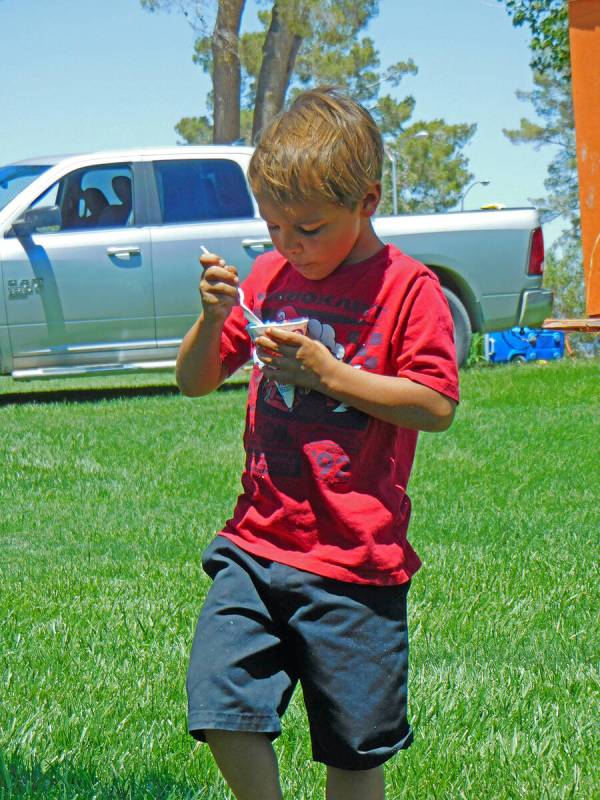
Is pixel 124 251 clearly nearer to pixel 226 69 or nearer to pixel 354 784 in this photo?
pixel 354 784

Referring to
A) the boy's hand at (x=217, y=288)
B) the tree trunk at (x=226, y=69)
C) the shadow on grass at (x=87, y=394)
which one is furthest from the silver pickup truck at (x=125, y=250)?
the tree trunk at (x=226, y=69)

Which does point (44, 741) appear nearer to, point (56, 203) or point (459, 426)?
point (459, 426)

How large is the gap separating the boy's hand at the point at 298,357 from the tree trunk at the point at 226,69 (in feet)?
62.2

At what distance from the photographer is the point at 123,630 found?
3.88 meters

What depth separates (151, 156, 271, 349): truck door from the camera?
1009cm

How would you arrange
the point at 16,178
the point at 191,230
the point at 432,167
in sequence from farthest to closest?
the point at 432,167 → the point at 16,178 → the point at 191,230

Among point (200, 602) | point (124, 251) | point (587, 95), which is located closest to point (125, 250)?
point (124, 251)

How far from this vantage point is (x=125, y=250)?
9.95m

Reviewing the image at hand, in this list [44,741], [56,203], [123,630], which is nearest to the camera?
[44,741]

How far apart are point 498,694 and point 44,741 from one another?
1182mm

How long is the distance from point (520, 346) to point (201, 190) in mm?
6202

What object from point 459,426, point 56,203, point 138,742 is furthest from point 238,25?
point 138,742

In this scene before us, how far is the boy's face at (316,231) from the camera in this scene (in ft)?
7.16

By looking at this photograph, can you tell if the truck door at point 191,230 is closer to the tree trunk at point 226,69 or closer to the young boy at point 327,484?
the young boy at point 327,484
